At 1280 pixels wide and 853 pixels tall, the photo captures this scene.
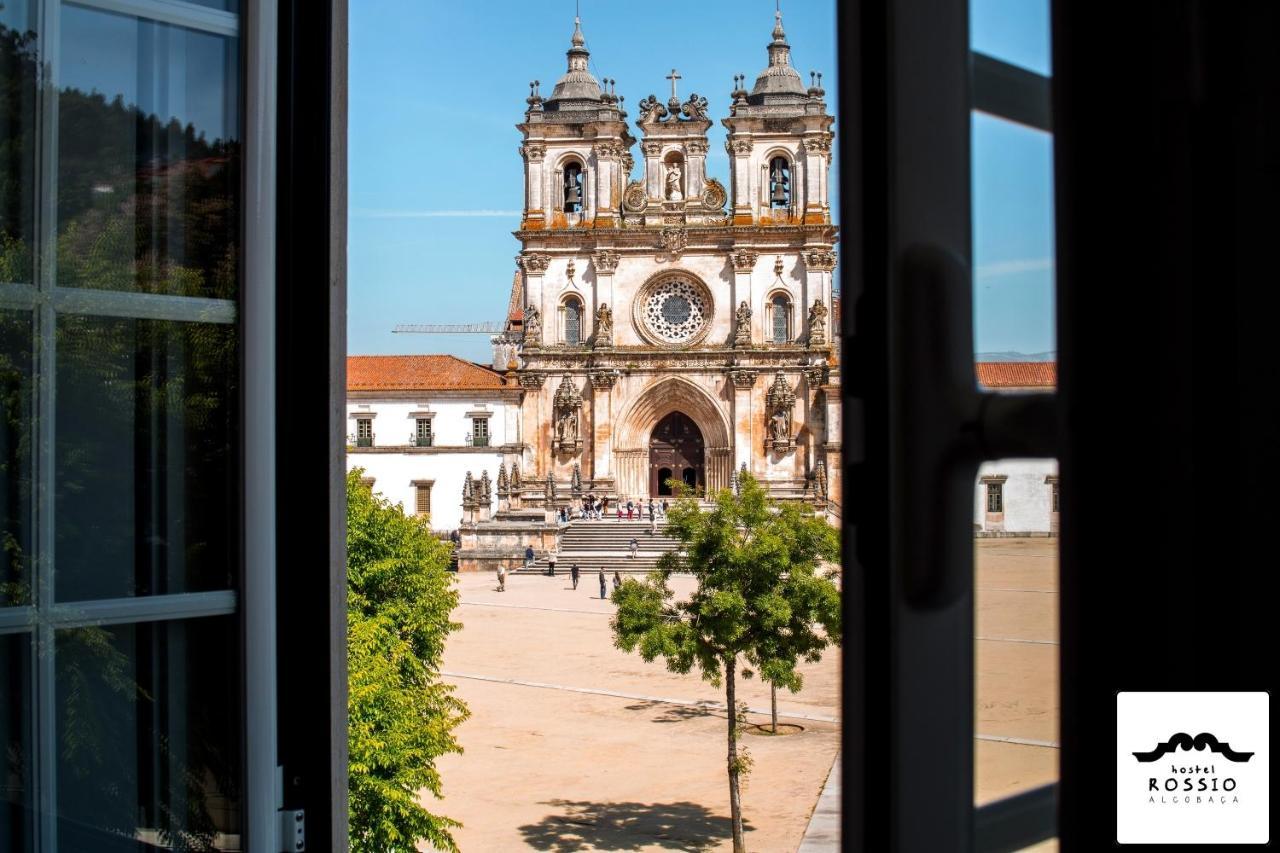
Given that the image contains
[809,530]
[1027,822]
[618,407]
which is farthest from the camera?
[618,407]

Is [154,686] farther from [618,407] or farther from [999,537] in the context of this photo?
[618,407]

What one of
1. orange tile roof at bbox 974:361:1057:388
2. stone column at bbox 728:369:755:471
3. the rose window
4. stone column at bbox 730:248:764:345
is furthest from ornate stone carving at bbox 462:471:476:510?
orange tile roof at bbox 974:361:1057:388

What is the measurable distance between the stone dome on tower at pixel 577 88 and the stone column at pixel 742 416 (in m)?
10.6

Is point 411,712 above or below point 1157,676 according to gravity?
below

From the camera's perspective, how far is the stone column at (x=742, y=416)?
42.6 m

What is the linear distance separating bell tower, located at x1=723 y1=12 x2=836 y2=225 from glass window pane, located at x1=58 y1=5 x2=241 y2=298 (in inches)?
1657

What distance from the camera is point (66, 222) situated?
Result: 7.72ft

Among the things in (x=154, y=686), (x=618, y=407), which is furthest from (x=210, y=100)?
(x=618, y=407)

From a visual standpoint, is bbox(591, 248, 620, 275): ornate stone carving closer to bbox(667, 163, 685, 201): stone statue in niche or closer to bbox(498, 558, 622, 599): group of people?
bbox(667, 163, 685, 201): stone statue in niche

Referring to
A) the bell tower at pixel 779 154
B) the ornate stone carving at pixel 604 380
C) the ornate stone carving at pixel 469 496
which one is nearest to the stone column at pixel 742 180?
the bell tower at pixel 779 154

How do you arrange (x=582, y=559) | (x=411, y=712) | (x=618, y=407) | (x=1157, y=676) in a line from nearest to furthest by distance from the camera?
(x=1157, y=676) < (x=411, y=712) < (x=582, y=559) < (x=618, y=407)

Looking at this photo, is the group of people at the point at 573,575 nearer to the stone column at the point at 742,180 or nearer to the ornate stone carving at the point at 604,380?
the ornate stone carving at the point at 604,380

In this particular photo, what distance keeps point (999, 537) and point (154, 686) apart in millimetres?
1977

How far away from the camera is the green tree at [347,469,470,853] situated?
10.2m
